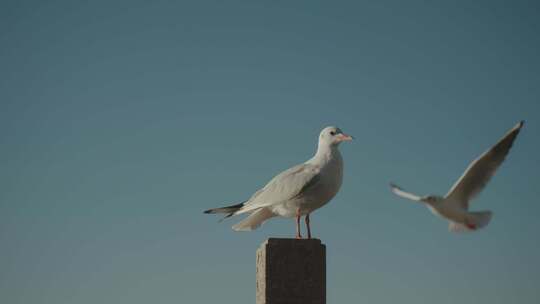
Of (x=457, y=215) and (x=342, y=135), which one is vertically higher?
(x=342, y=135)

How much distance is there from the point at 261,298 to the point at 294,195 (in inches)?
59.7

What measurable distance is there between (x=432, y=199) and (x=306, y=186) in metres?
3.52

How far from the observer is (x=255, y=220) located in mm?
9703

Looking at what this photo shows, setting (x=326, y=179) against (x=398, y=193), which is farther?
(x=326, y=179)

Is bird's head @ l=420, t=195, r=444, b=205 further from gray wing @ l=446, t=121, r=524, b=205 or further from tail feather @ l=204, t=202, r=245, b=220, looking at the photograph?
tail feather @ l=204, t=202, r=245, b=220

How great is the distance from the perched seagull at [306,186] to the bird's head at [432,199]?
339cm

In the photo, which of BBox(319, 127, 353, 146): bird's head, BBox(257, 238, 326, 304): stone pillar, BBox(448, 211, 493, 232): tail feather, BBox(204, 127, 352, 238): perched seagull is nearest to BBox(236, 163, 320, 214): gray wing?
BBox(204, 127, 352, 238): perched seagull

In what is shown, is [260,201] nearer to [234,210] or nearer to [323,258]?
[234,210]

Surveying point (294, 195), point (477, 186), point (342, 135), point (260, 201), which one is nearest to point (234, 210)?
point (260, 201)

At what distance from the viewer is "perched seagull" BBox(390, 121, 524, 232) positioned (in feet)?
18.8

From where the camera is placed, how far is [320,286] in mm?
9000

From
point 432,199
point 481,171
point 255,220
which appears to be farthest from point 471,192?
point 255,220

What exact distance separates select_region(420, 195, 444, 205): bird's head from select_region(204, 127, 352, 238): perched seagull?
3392 millimetres

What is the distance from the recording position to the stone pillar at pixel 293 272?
8914mm
